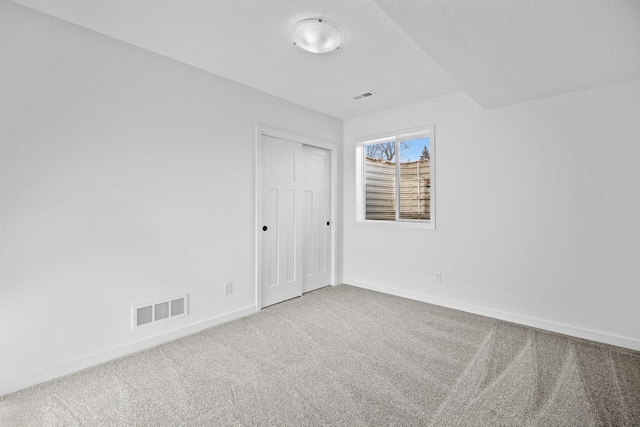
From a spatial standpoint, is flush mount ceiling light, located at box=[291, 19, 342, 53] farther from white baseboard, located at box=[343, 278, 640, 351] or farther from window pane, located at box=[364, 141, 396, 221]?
white baseboard, located at box=[343, 278, 640, 351]

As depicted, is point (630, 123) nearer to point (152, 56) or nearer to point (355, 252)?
point (355, 252)

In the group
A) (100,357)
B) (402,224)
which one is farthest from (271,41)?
(100,357)

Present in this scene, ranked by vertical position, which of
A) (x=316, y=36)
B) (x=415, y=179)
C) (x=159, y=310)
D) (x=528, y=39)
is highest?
(x=316, y=36)

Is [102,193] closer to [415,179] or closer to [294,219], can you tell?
[294,219]

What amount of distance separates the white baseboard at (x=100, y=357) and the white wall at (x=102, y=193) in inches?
0.4

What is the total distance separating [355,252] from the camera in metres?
4.51

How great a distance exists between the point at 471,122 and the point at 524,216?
1.16 meters

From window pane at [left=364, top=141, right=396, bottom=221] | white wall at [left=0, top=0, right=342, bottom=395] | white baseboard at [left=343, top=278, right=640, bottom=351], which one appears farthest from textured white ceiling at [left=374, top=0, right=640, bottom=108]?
white baseboard at [left=343, top=278, right=640, bottom=351]

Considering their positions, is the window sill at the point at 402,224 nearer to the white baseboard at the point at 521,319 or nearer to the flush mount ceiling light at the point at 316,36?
the white baseboard at the point at 521,319

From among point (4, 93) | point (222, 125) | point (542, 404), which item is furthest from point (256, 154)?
point (542, 404)

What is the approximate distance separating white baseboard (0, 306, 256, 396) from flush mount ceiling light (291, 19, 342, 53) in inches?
105

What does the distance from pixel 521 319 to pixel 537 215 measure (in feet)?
3.53

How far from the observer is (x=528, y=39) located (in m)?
1.93

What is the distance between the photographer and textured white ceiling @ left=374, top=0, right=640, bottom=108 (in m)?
1.65
